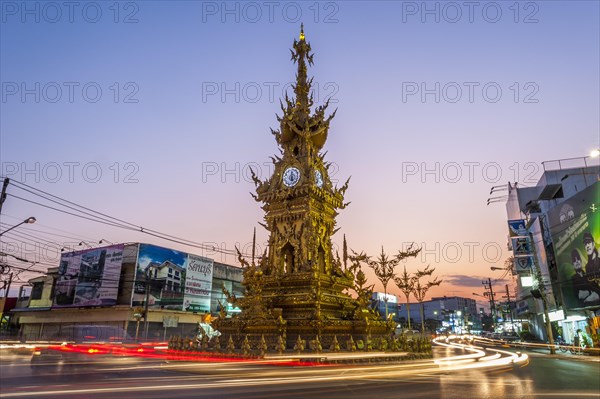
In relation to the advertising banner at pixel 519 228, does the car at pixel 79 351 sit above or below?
below

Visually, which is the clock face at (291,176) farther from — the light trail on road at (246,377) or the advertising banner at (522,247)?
the advertising banner at (522,247)

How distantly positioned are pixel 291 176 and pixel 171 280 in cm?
3473

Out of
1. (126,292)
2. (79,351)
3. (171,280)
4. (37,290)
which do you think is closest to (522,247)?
(171,280)

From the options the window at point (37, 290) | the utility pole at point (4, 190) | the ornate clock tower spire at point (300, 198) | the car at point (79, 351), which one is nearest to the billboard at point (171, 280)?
the car at point (79, 351)

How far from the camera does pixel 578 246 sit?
Result: 34969 mm

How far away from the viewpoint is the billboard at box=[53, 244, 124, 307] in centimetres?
4591

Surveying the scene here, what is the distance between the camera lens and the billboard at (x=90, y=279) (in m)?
45.9

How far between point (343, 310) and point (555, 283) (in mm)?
35180

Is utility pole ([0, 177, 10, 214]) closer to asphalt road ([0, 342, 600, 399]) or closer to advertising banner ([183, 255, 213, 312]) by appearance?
asphalt road ([0, 342, 600, 399])

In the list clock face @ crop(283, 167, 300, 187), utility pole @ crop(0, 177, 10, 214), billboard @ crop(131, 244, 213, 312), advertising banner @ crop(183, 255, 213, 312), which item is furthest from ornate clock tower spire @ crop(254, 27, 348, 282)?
advertising banner @ crop(183, 255, 213, 312)

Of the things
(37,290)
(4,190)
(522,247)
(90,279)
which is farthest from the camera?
(37,290)

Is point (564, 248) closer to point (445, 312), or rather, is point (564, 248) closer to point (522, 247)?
point (522, 247)

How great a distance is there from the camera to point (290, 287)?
707 inches

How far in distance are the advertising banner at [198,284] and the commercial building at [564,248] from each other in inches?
1602
